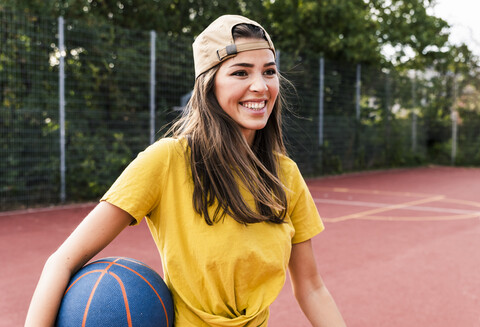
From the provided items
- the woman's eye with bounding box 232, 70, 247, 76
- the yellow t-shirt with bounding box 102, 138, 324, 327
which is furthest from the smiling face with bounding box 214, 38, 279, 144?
the yellow t-shirt with bounding box 102, 138, 324, 327

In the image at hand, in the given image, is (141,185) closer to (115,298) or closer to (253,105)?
(115,298)

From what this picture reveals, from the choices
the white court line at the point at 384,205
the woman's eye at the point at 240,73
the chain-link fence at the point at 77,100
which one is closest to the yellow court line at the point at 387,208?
the white court line at the point at 384,205

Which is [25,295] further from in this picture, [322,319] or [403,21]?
[403,21]

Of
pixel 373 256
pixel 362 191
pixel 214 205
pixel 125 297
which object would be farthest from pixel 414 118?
pixel 125 297

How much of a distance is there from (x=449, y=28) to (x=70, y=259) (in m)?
20.1

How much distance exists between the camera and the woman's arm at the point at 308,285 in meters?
1.88

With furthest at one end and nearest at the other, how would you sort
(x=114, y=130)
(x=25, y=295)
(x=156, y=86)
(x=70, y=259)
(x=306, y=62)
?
(x=306, y=62), (x=156, y=86), (x=114, y=130), (x=25, y=295), (x=70, y=259)

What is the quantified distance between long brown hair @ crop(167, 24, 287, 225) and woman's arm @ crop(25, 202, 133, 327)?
0.85ft

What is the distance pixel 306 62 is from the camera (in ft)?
44.3

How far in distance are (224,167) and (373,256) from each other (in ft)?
14.4

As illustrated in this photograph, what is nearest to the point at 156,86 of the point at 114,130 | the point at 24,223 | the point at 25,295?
the point at 114,130

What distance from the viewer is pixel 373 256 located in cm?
569

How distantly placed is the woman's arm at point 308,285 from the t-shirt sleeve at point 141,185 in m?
0.60

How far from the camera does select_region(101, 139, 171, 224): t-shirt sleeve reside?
1519 millimetres
